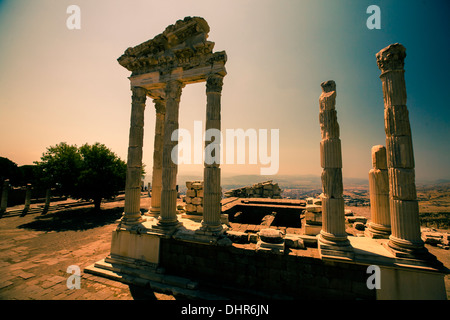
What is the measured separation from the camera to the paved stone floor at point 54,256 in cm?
613

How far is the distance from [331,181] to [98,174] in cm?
2085

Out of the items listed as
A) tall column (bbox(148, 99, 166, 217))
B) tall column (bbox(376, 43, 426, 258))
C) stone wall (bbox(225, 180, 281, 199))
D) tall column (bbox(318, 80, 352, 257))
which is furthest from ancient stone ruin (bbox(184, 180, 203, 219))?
stone wall (bbox(225, 180, 281, 199))

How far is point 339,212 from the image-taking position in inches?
226

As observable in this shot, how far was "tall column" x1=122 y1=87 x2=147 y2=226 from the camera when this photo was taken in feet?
27.3

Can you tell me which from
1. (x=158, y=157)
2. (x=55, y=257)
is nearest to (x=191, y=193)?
(x=158, y=157)

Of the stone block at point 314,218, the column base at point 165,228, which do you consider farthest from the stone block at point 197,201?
the stone block at point 314,218

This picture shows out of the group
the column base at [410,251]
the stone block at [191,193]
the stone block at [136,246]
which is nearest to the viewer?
the column base at [410,251]

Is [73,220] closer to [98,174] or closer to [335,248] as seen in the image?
[98,174]

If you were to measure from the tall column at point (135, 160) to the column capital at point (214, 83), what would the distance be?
3705 millimetres

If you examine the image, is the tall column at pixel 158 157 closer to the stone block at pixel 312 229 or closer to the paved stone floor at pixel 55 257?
the paved stone floor at pixel 55 257
